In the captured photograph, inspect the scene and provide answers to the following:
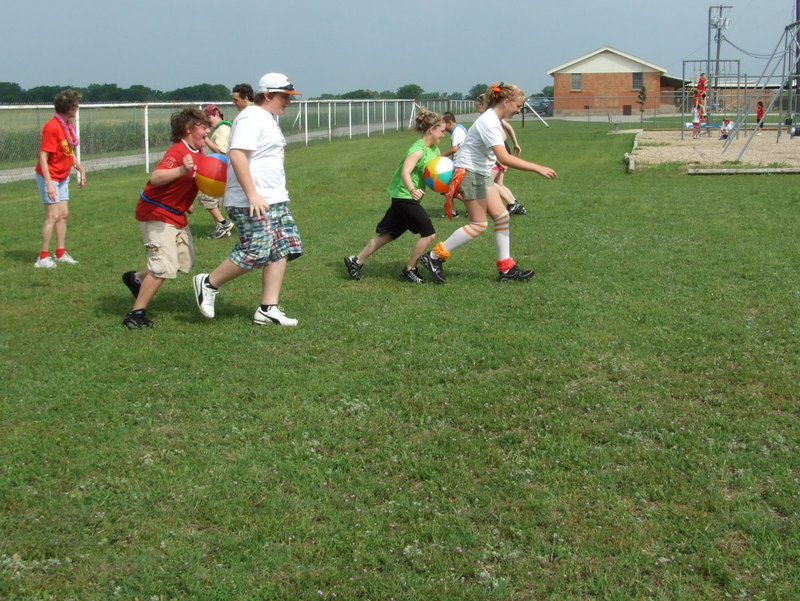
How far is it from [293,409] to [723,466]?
8.06 feet

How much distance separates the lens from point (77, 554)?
3463 millimetres

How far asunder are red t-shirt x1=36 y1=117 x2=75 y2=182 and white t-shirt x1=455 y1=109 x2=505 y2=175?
459cm

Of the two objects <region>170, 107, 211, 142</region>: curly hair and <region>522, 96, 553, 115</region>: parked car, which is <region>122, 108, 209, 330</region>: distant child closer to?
<region>170, 107, 211, 142</region>: curly hair

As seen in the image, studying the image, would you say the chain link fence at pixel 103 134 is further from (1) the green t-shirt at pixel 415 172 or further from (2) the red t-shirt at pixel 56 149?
(1) the green t-shirt at pixel 415 172

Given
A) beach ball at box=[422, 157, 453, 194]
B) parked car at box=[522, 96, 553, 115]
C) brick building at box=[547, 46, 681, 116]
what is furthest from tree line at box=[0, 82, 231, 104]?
brick building at box=[547, 46, 681, 116]

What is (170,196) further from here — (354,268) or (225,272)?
(354,268)

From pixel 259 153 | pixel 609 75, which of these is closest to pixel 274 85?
pixel 259 153

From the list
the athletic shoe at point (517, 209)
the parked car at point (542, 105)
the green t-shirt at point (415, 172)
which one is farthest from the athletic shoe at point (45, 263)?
the parked car at point (542, 105)

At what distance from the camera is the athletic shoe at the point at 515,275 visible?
26.3ft

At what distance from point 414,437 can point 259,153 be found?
2.86 meters

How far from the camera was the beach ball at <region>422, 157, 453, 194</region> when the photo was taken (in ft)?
26.9

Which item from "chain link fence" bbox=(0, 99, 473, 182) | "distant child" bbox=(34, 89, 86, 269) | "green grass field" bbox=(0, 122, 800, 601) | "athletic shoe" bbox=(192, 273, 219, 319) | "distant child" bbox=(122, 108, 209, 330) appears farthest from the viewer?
"chain link fence" bbox=(0, 99, 473, 182)

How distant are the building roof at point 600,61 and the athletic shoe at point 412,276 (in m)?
71.8

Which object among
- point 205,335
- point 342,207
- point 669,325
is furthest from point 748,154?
point 205,335
